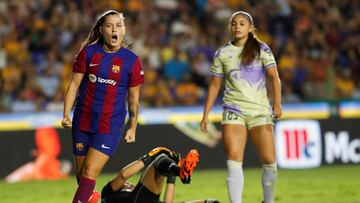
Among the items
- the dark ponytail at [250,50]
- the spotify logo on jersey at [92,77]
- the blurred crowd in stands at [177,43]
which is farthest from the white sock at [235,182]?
the blurred crowd in stands at [177,43]

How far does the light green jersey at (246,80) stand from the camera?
1007cm

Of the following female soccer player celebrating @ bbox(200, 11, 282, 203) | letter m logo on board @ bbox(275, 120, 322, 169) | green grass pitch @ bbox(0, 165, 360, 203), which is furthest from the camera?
letter m logo on board @ bbox(275, 120, 322, 169)

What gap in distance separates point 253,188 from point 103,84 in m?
5.27

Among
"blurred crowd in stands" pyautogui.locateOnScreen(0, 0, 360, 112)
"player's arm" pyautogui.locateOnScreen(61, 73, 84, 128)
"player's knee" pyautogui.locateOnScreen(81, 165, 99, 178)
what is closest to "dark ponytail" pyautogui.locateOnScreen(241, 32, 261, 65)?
"player's arm" pyautogui.locateOnScreen(61, 73, 84, 128)

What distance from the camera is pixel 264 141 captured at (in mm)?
10070

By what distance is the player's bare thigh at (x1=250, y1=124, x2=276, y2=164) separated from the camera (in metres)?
10.1

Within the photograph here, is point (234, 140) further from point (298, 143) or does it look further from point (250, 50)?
point (298, 143)

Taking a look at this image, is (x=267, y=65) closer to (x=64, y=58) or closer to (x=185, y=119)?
(x=185, y=119)

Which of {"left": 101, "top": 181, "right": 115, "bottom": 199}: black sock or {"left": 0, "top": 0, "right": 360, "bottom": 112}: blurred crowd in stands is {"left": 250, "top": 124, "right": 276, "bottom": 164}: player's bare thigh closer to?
{"left": 101, "top": 181, "right": 115, "bottom": 199}: black sock

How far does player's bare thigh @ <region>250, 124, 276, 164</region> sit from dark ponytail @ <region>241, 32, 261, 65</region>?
2.27 feet

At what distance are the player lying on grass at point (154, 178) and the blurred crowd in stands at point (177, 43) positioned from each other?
7188mm

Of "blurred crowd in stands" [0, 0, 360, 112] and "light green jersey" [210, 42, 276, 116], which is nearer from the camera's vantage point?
"light green jersey" [210, 42, 276, 116]

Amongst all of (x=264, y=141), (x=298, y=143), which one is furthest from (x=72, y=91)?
(x=298, y=143)

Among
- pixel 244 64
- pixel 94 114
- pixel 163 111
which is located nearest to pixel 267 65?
pixel 244 64
